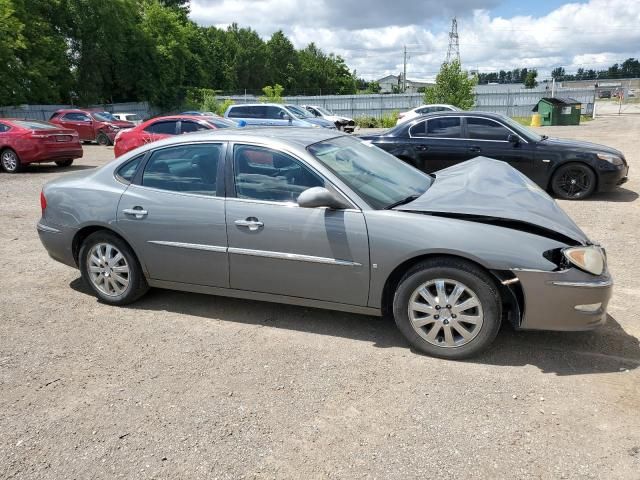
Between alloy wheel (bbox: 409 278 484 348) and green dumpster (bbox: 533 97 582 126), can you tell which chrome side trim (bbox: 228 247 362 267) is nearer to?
alloy wheel (bbox: 409 278 484 348)

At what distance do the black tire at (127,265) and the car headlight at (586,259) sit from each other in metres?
3.40

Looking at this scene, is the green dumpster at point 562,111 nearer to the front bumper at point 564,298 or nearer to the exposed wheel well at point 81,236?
the front bumper at point 564,298

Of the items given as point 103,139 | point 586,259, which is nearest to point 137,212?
point 586,259

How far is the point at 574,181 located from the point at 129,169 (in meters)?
7.46

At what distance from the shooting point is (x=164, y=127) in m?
13.3

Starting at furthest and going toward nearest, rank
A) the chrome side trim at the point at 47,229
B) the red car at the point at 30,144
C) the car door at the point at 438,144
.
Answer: the red car at the point at 30,144
the car door at the point at 438,144
the chrome side trim at the point at 47,229

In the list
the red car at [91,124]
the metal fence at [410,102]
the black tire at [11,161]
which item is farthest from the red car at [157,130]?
the metal fence at [410,102]

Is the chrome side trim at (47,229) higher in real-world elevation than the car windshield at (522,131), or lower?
lower

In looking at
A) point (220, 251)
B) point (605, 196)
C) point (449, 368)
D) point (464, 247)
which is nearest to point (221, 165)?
point (220, 251)

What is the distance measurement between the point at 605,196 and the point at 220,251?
7.89 metres

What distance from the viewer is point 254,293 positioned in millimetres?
4207

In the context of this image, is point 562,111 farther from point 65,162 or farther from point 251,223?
point 251,223

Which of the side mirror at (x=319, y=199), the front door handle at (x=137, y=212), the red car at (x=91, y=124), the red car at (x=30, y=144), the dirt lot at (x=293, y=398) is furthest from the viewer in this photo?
the red car at (x=91, y=124)

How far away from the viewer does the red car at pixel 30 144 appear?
44.4ft
